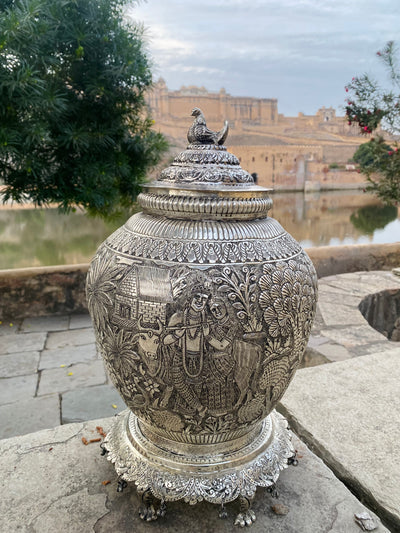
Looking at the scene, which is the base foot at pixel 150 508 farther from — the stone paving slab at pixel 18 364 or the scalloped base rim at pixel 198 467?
the stone paving slab at pixel 18 364

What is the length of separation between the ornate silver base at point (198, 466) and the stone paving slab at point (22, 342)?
2.06 metres

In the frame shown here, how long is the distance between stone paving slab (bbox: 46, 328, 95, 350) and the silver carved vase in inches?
83.1

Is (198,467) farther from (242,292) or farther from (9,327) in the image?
(9,327)

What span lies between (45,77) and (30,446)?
9.38 feet

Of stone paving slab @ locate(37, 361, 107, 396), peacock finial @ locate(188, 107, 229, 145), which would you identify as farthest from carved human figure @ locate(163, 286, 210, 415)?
stone paving slab @ locate(37, 361, 107, 396)

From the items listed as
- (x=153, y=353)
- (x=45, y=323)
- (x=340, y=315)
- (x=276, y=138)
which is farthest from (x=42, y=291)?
(x=276, y=138)

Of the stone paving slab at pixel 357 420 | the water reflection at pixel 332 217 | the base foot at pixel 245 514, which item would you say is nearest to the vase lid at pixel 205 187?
the base foot at pixel 245 514

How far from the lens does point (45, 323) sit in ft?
12.0

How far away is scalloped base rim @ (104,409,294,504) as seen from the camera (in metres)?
1.21

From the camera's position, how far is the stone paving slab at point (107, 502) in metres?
1.21

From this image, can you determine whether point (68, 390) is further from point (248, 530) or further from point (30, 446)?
point (248, 530)

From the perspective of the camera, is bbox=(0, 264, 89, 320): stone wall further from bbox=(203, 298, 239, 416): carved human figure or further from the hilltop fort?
the hilltop fort

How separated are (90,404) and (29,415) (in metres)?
0.36

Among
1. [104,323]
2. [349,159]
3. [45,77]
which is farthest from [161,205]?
[349,159]
